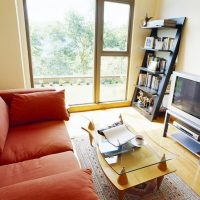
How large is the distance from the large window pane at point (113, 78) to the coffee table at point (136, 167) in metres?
1.99

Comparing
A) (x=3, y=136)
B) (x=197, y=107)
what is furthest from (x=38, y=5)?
(x=197, y=107)

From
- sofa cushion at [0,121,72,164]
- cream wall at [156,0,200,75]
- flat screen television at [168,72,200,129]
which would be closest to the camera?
sofa cushion at [0,121,72,164]

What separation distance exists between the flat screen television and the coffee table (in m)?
0.70

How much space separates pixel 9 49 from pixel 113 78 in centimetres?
189

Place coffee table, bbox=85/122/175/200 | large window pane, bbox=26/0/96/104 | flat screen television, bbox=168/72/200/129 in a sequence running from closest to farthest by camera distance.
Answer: coffee table, bbox=85/122/175/200
flat screen television, bbox=168/72/200/129
large window pane, bbox=26/0/96/104

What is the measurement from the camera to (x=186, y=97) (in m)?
2.12

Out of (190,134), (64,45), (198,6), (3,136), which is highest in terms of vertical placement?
(198,6)

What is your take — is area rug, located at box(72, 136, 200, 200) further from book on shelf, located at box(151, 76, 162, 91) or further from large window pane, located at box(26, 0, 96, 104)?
large window pane, located at box(26, 0, 96, 104)

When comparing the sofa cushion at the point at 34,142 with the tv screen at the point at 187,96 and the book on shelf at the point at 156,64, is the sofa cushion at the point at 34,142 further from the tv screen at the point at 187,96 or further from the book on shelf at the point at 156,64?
the book on shelf at the point at 156,64

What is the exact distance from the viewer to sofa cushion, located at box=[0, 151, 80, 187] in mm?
1158

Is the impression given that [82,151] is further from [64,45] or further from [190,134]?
[64,45]

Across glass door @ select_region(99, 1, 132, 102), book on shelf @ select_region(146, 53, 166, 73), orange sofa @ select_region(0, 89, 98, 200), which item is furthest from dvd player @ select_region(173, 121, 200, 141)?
glass door @ select_region(99, 1, 132, 102)

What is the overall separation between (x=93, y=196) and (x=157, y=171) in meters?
0.79

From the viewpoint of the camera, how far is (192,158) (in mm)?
2072
